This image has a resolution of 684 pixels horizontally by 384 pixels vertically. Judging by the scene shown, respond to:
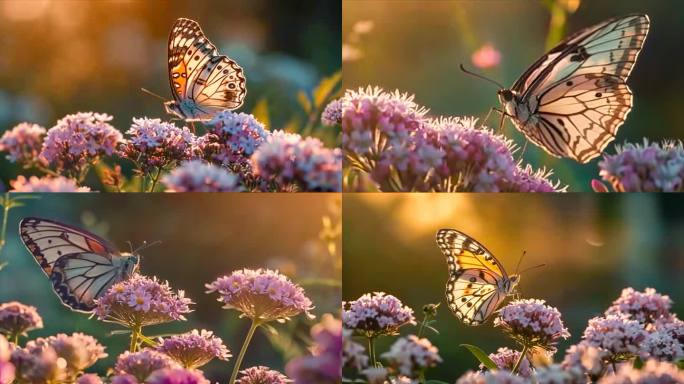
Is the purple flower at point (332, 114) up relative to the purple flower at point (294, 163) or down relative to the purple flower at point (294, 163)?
up

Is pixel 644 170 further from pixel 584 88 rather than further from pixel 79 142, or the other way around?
pixel 79 142

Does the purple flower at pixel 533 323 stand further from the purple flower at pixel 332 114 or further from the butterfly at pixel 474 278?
the purple flower at pixel 332 114

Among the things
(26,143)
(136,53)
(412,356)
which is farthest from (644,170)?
(26,143)

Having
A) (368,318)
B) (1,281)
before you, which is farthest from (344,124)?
(1,281)

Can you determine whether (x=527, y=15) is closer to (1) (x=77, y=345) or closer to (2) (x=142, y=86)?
(2) (x=142, y=86)

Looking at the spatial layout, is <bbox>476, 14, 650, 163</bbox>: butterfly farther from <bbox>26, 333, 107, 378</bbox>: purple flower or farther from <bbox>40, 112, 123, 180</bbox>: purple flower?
<bbox>26, 333, 107, 378</bbox>: purple flower

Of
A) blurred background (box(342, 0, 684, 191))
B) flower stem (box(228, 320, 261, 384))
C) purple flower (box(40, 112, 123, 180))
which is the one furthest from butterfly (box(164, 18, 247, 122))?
flower stem (box(228, 320, 261, 384))

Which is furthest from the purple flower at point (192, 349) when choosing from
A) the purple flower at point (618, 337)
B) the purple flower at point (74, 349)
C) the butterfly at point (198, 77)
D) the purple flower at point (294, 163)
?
the purple flower at point (618, 337)

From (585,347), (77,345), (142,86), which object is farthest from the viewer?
(142,86)
